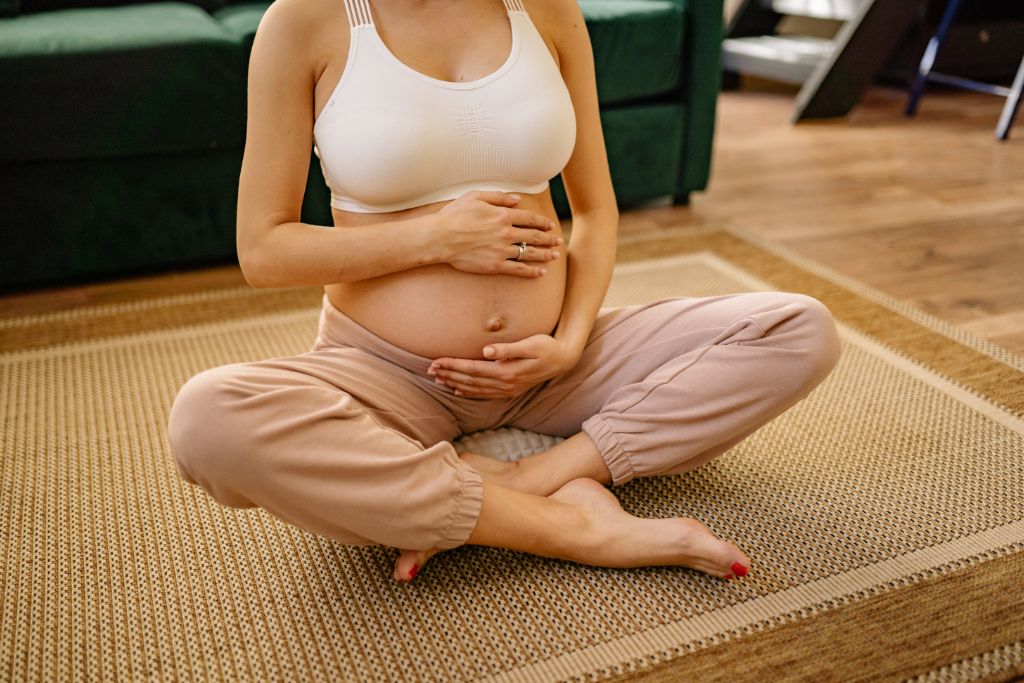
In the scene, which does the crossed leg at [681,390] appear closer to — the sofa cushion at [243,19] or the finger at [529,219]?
the finger at [529,219]

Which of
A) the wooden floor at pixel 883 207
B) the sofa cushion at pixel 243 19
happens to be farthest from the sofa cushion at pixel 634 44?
the sofa cushion at pixel 243 19

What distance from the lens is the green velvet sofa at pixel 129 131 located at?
1744mm

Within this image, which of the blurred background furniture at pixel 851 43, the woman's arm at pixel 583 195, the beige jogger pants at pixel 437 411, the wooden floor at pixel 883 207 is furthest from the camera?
the blurred background furniture at pixel 851 43

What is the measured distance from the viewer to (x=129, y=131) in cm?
180

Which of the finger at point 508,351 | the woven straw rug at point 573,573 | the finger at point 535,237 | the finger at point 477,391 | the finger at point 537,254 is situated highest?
the finger at point 535,237

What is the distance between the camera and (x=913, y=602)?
3.15 feet

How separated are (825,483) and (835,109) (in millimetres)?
2535

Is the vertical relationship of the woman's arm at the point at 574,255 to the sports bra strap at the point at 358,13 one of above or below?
below

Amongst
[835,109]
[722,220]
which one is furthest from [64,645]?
[835,109]

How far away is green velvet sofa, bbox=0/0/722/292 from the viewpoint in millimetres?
1744

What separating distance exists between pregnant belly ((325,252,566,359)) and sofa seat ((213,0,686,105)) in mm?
1229

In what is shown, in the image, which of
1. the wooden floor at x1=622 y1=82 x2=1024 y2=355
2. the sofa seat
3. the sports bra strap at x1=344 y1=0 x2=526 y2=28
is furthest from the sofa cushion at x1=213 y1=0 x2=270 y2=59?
the wooden floor at x1=622 y1=82 x2=1024 y2=355

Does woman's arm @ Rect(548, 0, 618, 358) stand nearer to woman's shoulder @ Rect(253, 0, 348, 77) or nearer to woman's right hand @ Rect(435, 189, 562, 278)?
woman's right hand @ Rect(435, 189, 562, 278)

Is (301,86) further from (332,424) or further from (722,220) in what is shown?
(722,220)
